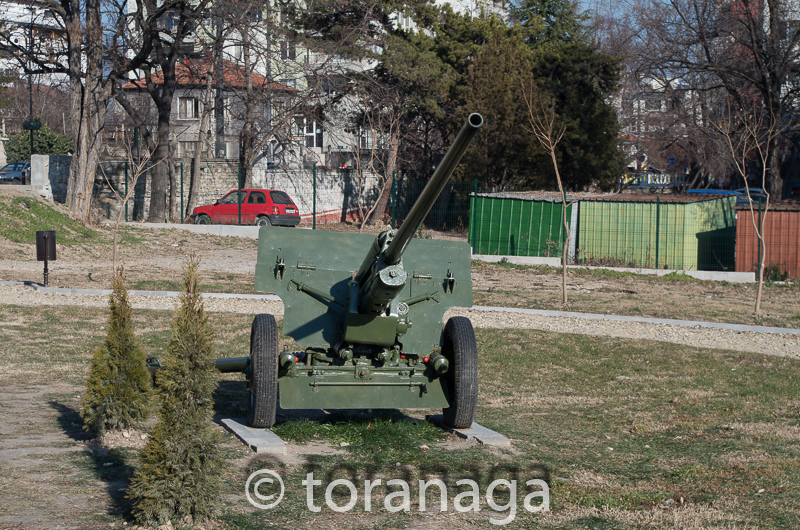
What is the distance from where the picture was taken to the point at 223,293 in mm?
15719

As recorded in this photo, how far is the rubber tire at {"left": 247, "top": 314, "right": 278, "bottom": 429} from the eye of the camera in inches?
261

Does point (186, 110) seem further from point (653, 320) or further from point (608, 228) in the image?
point (653, 320)

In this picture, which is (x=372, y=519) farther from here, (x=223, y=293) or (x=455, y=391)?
(x=223, y=293)

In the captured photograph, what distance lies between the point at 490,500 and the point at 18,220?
68.2ft

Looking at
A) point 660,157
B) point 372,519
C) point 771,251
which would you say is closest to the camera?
point 372,519

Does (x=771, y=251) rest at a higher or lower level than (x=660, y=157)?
lower

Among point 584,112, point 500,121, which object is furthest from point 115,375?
point 584,112

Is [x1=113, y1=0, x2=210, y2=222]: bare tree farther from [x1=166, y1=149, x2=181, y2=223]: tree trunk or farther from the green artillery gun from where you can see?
the green artillery gun

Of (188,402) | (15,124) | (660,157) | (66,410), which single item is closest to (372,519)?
(188,402)

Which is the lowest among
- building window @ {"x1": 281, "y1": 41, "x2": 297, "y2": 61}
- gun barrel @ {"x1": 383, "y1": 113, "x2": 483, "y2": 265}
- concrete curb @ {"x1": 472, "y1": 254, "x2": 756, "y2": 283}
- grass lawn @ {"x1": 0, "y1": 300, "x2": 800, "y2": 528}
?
grass lawn @ {"x1": 0, "y1": 300, "x2": 800, "y2": 528}

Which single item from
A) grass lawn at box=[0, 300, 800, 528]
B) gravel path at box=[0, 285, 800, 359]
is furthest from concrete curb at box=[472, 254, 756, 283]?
grass lawn at box=[0, 300, 800, 528]

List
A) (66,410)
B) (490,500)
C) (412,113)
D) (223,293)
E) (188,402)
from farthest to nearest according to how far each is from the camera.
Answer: (412,113)
(223,293)
(66,410)
(490,500)
(188,402)

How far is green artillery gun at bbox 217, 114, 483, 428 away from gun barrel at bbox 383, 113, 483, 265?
0.99 ft

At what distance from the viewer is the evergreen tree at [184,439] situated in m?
4.35
